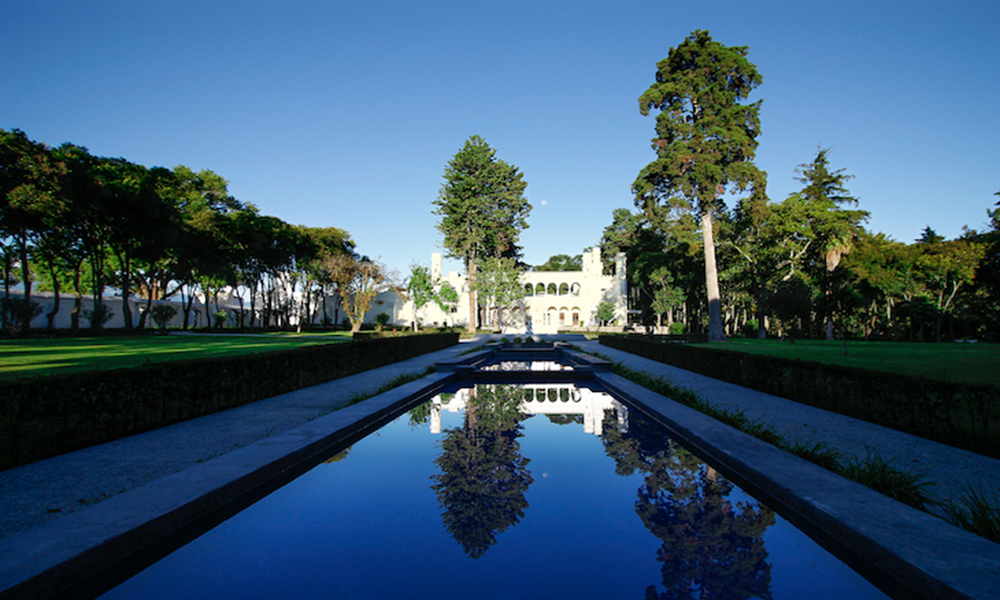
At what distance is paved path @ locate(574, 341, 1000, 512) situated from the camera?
13.6 ft

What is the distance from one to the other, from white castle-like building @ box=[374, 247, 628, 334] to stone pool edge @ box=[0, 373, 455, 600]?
44317 mm

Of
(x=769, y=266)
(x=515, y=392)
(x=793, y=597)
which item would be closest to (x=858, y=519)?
(x=793, y=597)

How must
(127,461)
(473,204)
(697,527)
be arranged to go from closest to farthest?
(697,527) → (127,461) → (473,204)

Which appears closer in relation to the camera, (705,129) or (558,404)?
(558,404)

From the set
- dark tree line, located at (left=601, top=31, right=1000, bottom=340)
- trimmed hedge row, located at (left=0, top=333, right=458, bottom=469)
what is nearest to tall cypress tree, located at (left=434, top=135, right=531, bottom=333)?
dark tree line, located at (left=601, top=31, right=1000, bottom=340)

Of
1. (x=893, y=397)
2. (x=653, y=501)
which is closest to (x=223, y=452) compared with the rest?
(x=653, y=501)

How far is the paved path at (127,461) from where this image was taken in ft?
11.8

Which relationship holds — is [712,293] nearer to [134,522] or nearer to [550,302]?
[134,522]

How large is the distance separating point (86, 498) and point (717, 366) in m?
11.7

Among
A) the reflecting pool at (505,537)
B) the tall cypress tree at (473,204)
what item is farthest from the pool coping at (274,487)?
the tall cypress tree at (473,204)

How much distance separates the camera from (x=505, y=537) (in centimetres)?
344

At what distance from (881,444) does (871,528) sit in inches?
126

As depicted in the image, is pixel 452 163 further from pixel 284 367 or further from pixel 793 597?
pixel 793 597

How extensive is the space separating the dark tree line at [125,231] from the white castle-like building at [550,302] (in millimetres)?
11792
